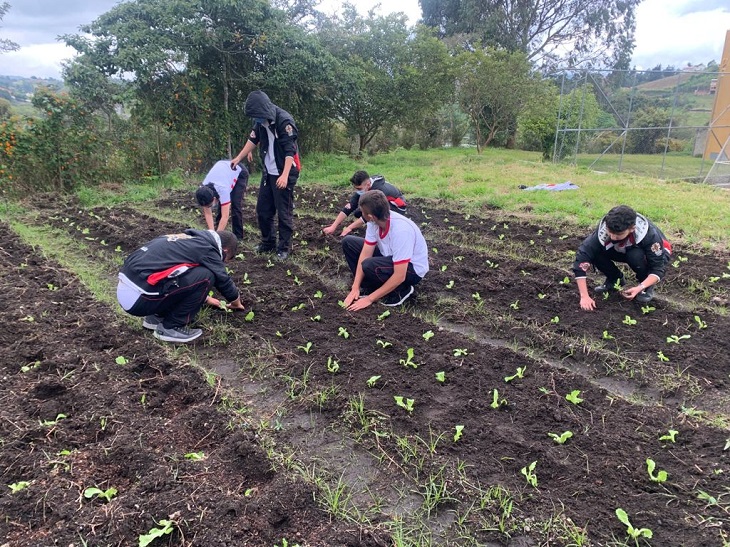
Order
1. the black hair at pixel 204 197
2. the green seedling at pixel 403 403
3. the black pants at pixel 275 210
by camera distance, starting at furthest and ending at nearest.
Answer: the black pants at pixel 275 210 < the black hair at pixel 204 197 < the green seedling at pixel 403 403

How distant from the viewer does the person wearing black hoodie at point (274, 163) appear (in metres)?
5.69

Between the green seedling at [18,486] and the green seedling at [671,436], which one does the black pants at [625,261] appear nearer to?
the green seedling at [671,436]

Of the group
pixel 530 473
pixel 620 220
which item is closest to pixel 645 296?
pixel 620 220

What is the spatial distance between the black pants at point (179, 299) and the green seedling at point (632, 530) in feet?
10.4

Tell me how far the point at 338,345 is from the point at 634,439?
2.11 meters

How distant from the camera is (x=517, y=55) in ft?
57.4

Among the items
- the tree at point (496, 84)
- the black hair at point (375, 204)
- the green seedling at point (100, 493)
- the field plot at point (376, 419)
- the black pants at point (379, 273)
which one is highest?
the tree at point (496, 84)

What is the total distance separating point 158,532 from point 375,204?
110 inches

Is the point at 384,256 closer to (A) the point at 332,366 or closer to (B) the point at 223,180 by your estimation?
(A) the point at 332,366

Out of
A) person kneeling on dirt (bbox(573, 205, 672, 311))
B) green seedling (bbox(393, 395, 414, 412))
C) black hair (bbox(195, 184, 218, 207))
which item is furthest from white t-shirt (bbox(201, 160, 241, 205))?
person kneeling on dirt (bbox(573, 205, 672, 311))

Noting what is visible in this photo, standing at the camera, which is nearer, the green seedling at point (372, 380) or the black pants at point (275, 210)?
the green seedling at point (372, 380)

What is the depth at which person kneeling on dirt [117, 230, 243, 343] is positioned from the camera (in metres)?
3.64

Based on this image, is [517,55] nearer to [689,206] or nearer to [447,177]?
[447,177]

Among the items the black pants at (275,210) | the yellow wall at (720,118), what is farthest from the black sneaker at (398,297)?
the yellow wall at (720,118)
